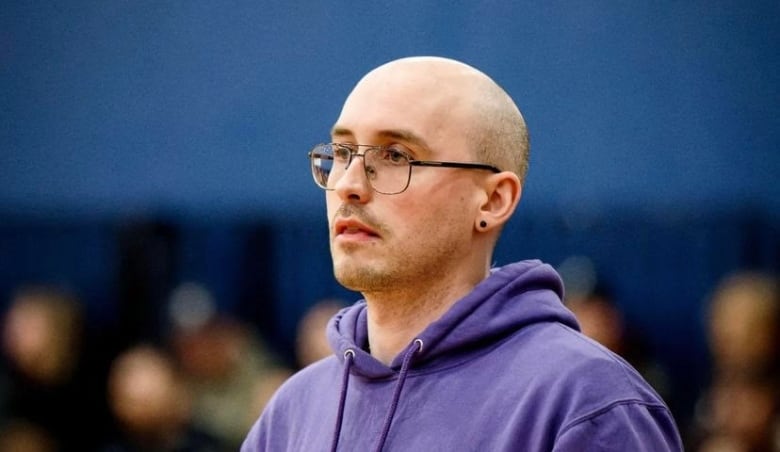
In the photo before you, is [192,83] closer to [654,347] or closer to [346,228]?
[654,347]

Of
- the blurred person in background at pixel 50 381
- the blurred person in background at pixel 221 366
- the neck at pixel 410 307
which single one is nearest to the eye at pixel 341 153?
the neck at pixel 410 307

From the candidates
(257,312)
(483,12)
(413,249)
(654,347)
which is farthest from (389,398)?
(483,12)

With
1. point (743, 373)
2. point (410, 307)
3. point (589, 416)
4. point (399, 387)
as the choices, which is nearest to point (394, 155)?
point (410, 307)

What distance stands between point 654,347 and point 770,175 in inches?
35.3

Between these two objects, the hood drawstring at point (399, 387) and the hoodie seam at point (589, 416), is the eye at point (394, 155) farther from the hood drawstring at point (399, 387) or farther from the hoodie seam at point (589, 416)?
the hoodie seam at point (589, 416)

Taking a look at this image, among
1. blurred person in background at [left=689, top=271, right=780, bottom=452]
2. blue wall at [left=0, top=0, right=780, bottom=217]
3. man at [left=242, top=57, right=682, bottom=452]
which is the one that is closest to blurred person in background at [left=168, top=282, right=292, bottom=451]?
blue wall at [left=0, top=0, right=780, bottom=217]

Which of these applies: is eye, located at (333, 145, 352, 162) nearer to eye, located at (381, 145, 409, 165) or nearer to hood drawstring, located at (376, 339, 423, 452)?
eye, located at (381, 145, 409, 165)

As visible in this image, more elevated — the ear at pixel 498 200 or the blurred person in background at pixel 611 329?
the ear at pixel 498 200

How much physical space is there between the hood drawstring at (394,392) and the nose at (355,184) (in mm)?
→ 270

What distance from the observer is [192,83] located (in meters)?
5.79

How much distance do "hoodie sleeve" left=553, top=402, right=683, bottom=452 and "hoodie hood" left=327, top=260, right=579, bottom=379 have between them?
29 cm

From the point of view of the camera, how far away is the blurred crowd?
4.46 m

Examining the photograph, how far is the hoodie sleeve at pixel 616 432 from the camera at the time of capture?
6.55 ft

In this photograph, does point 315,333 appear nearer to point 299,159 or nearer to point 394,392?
point 299,159
